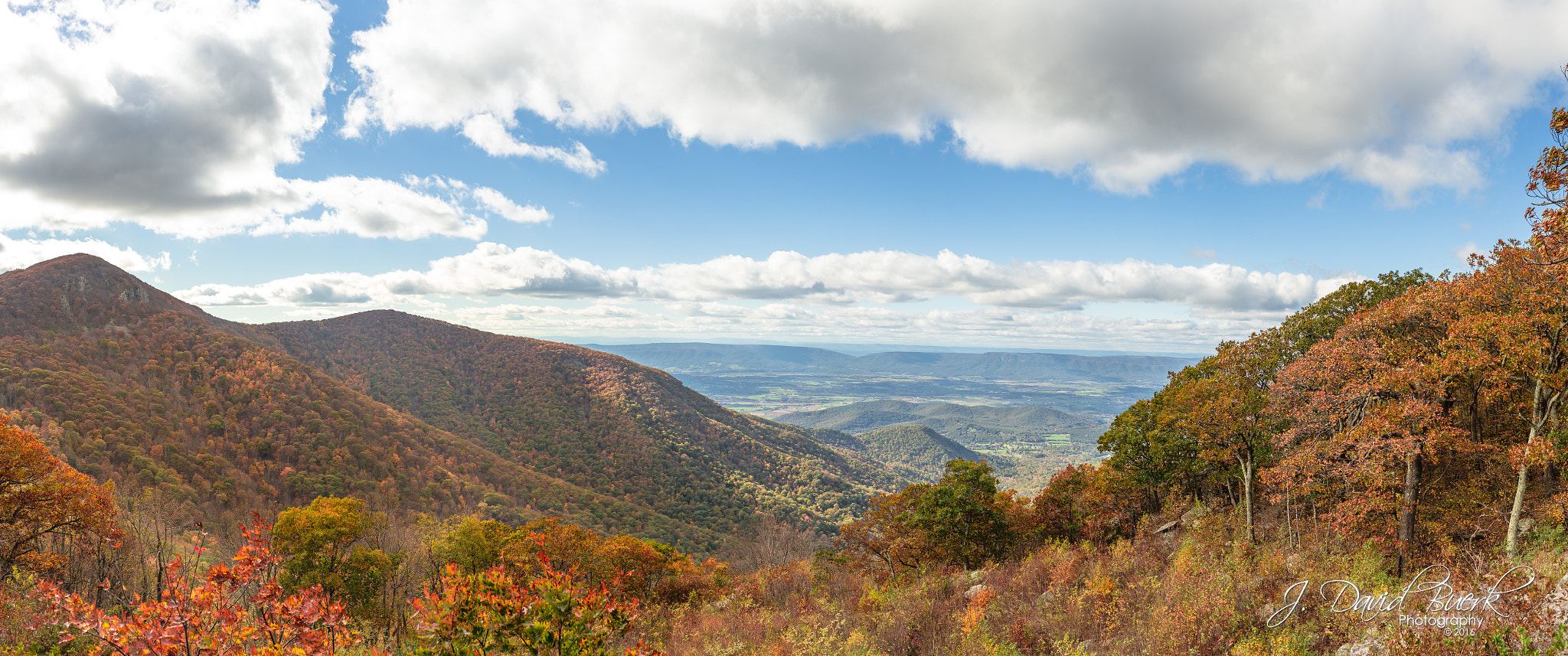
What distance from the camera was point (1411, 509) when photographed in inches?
585

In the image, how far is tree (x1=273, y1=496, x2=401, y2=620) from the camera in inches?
1121

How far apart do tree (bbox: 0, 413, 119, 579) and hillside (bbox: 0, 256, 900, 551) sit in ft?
101

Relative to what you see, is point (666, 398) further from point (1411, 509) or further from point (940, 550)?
point (1411, 509)

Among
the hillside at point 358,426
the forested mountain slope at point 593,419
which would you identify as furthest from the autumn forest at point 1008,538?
the forested mountain slope at point 593,419

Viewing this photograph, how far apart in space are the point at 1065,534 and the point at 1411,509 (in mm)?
17985

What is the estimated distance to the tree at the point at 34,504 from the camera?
21.9 m

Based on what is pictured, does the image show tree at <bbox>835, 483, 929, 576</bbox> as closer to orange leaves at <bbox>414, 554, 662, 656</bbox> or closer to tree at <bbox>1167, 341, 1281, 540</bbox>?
tree at <bbox>1167, 341, 1281, 540</bbox>

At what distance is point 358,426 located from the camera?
259ft

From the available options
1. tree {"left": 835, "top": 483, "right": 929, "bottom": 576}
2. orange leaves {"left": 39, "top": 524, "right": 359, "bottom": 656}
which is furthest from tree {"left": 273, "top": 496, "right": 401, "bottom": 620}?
orange leaves {"left": 39, "top": 524, "right": 359, "bottom": 656}

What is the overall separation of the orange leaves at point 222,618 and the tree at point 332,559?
2760cm

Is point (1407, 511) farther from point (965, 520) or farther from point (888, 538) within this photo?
point (888, 538)

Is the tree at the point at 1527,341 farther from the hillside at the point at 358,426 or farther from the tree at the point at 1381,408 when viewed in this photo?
the hillside at the point at 358,426

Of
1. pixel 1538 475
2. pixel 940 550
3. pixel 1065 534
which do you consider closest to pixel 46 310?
pixel 940 550

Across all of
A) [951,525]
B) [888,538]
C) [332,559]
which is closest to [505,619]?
[951,525]
